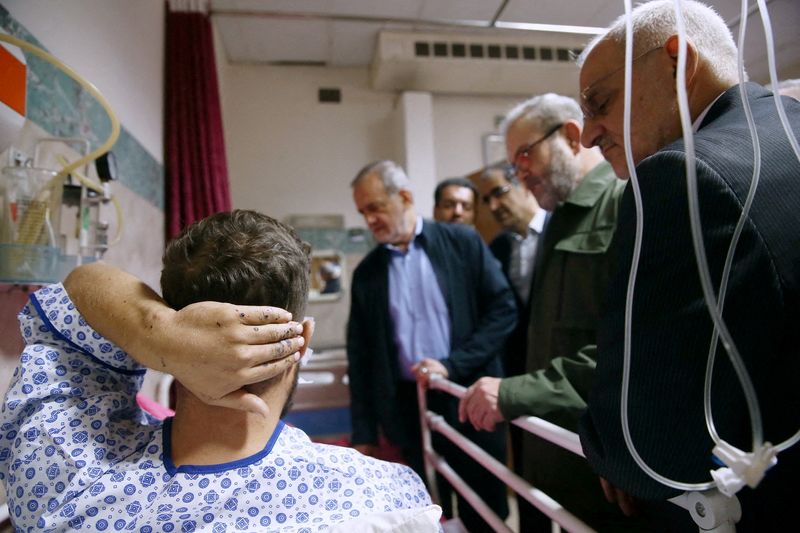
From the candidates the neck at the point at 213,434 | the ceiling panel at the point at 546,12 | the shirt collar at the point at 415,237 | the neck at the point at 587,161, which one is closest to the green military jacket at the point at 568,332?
the neck at the point at 587,161

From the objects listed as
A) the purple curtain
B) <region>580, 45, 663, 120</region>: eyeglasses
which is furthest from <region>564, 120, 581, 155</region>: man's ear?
the purple curtain

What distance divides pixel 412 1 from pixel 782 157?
2759 mm

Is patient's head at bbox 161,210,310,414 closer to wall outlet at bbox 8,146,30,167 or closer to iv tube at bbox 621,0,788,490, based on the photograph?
iv tube at bbox 621,0,788,490

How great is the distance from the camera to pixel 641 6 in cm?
80

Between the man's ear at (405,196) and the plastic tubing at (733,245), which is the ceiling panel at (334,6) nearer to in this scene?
the man's ear at (405,196)

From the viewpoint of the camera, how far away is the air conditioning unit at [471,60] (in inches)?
122

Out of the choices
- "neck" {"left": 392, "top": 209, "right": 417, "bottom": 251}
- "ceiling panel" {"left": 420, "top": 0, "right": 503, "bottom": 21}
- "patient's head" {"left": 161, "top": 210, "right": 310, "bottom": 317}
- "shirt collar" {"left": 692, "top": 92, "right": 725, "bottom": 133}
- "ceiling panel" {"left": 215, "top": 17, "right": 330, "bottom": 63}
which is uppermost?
"ceiling panel" {"left": 420, "top": 0, "right": 503, "bottom": 21}

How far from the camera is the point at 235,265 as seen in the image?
2.03 feet

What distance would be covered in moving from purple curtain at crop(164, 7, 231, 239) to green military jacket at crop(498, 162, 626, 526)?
1.71 meters

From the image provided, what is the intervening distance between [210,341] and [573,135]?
1247 mm

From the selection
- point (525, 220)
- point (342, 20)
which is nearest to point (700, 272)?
point (525, 220)

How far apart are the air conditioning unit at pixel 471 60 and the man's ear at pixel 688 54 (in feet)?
8.49

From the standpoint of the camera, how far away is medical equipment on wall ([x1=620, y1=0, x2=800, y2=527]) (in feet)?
1.31

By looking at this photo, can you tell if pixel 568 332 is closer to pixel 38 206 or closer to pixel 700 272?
pixel 700 272
